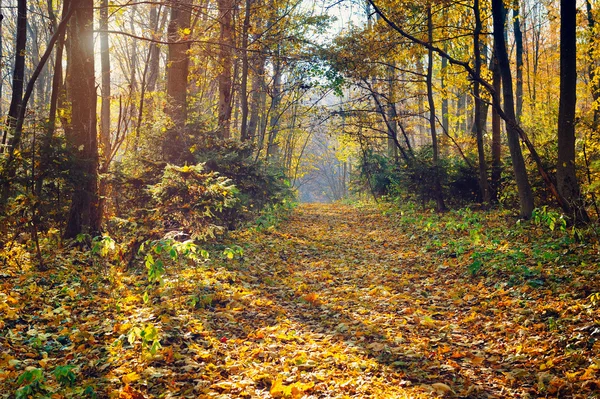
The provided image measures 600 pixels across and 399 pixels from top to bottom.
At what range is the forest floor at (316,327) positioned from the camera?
4035 millimetres

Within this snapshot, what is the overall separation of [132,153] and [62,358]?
710 centimetres

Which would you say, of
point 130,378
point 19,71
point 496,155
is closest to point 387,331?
point 130,378

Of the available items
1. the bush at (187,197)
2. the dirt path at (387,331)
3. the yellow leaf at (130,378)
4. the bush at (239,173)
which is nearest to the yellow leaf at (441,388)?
the dirt path at (387,331)

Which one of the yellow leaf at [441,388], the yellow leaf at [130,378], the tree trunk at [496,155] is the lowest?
the yellow leaf at [441,388]

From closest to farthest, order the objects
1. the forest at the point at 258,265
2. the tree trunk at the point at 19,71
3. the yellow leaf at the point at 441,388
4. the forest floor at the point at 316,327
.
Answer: the yellow leaf at the point at 441,388, the forest floor at the point at 316,327, the forest at the point at 258,265, the tree trunk at the point at 19,71

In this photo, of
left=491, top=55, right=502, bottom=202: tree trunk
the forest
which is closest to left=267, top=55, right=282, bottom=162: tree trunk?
the forest

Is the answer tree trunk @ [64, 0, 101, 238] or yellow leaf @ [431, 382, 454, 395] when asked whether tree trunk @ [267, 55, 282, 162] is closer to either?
tree trunk @ [64, 0, 101, 238]

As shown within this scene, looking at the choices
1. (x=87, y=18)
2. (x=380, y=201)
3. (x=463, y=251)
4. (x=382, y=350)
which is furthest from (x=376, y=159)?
(x=382, y=350)

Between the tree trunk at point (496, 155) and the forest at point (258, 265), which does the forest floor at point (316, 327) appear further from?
the tree trunk at point (496, 155)

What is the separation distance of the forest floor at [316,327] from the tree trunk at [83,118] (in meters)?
0.80

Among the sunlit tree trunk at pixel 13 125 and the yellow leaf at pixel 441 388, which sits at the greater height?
the sunlit tree trunk at pixel 13 125

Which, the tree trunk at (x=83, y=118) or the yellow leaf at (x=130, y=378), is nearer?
the yellow leaf at (x=130, y=378)

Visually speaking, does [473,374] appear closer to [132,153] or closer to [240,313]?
[240,313]

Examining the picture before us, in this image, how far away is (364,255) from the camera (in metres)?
10.3
